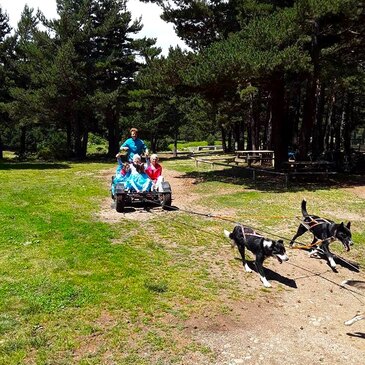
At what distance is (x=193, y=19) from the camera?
21.1m

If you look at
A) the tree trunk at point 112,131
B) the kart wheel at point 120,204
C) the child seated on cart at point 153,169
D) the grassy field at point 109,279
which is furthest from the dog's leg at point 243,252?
the tree trunk at point 112,131

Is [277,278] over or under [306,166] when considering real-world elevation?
under

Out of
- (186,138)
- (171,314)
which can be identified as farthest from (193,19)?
(186,138)

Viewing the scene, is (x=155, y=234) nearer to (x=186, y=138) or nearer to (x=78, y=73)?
(x=78, y=73)

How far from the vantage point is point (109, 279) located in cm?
695

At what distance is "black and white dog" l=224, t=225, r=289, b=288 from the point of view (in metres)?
6.87

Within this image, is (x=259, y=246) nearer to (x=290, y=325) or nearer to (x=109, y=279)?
(x=290, y=325)

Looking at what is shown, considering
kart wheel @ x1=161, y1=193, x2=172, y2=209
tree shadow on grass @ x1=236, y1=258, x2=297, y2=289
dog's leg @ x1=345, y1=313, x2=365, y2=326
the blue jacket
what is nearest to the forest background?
the blue jacket

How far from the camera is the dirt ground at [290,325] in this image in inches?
199

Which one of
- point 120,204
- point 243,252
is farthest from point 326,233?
point 120,204

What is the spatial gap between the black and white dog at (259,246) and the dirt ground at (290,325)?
255mm

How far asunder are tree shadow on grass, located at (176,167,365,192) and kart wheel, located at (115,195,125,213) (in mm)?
7242

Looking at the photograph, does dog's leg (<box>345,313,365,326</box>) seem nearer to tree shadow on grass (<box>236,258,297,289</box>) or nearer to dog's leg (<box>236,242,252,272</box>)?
tree shadow on grass (<box>236,258,297,289</box>)

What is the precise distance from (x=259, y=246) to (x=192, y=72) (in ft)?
37.0
